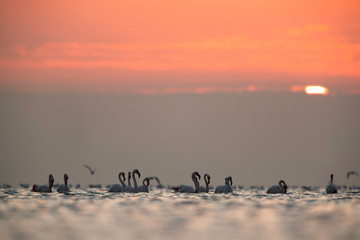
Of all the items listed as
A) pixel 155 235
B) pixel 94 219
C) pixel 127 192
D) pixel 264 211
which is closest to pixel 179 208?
pixel 264 211

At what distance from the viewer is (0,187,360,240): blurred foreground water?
2889 centimetres

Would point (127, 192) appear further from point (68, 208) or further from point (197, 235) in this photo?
point (197, 235)

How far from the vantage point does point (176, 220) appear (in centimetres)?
3431

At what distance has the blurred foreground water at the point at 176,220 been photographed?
2889cm

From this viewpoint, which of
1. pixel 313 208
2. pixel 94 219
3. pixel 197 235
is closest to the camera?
pixel 197 235

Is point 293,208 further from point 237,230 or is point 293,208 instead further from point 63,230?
point 63,230

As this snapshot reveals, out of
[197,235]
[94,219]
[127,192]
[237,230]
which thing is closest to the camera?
[197,235]

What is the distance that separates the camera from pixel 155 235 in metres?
28.5

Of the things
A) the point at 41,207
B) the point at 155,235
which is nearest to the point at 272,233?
the point at 155,235

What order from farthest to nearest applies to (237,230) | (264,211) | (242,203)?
(242,203) → (264,211) → (237,230)

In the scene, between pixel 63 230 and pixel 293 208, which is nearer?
pixel 63 230

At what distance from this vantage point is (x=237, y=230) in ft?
99.6

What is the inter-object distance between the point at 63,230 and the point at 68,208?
37.0 feet

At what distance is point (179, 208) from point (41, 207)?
7.14 metres
